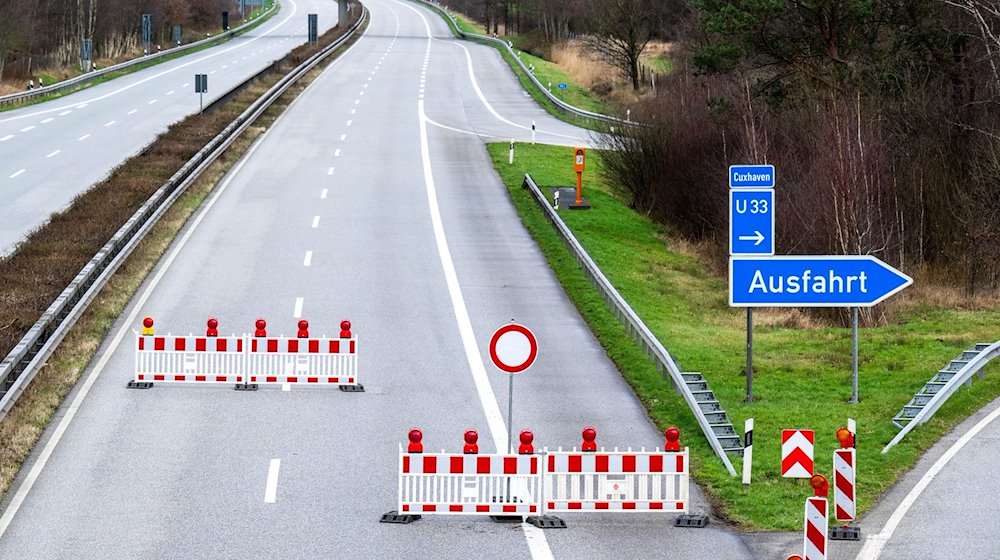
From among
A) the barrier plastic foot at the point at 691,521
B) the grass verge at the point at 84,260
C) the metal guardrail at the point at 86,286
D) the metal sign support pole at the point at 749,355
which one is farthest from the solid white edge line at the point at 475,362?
the metal guardrail at the point at 86,286

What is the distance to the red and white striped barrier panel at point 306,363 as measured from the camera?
65.7 ft

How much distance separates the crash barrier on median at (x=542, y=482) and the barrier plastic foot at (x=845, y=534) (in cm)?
134

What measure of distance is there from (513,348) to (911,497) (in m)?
4.41

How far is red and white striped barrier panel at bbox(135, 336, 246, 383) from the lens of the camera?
19953mm

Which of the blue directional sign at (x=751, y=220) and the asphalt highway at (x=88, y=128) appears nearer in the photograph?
the blue directional sign at (x=751, y=220)

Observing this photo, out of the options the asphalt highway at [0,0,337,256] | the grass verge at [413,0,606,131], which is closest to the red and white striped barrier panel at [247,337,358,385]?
the asphalt highway at [0,0,337,256]

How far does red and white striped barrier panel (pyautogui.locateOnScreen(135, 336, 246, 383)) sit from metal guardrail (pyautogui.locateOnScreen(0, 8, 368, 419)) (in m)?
1.40

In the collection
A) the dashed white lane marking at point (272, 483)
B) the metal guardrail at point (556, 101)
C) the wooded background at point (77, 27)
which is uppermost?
the wooded background at point (77, 27)

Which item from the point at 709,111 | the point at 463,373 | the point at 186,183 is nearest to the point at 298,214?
the point at 186,183

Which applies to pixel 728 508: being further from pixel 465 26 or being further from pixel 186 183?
pixel 465 26

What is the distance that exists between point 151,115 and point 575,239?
3083cm

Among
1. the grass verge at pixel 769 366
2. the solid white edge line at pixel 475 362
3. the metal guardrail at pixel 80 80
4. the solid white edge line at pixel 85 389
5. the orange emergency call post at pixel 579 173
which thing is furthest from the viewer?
the metal guardrail at pixel 80 80

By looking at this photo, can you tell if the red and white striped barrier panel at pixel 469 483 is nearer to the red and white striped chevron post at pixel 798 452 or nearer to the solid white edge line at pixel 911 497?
the red and white striped chevron post at pixel 798 452

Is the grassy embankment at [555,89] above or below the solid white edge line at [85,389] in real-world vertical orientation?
above
